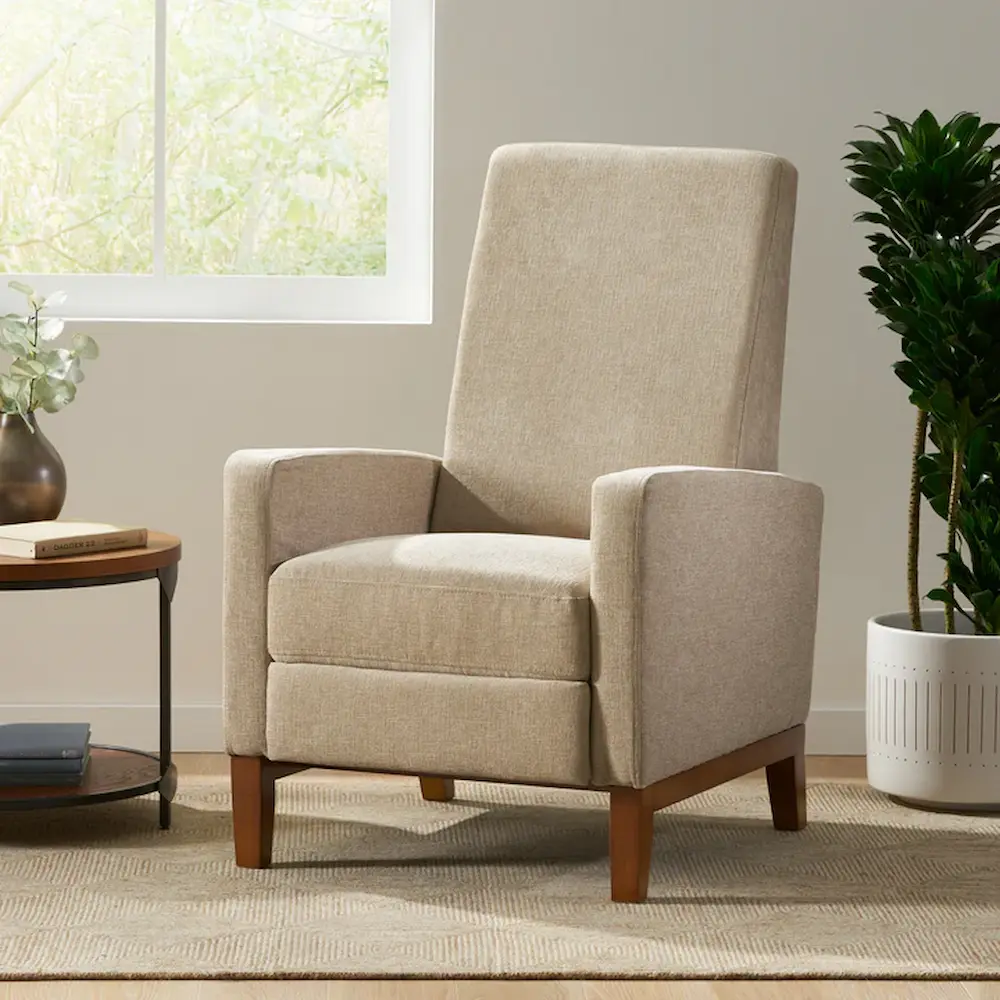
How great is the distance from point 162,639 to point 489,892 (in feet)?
2.47

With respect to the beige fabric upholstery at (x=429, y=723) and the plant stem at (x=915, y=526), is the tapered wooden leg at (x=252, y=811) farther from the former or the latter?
the plant stem at (x=915, y=526)

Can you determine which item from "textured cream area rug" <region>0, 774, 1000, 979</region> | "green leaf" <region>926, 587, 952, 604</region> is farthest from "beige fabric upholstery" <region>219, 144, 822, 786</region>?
"green leaf" <region>926, 587, 952, 604</region>

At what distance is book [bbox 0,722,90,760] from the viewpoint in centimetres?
277

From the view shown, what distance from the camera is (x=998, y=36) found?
3.42m

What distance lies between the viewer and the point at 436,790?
9.92 ft

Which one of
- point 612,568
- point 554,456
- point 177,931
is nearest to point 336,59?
point 554,456

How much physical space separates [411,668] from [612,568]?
0.34 m

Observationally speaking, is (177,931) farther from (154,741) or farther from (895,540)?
(895,540)

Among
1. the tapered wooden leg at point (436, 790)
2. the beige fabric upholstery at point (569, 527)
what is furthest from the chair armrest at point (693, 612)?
the tapered wooden leg at point (436, 790)

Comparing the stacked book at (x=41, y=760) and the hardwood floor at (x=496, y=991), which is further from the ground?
the stacked book at (x=41, y=760)

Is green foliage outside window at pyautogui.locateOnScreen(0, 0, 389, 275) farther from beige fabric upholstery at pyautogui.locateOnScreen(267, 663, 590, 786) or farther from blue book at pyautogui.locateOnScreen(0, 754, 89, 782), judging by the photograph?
beige fabric upholstery at pyautogui.locateOnScreen(267, 663, 590, 786)

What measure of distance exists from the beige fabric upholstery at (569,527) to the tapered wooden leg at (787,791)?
0.33 feet

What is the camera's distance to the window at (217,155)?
3.54 m

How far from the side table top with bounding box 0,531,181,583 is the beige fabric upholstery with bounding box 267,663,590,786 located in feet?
1.10
